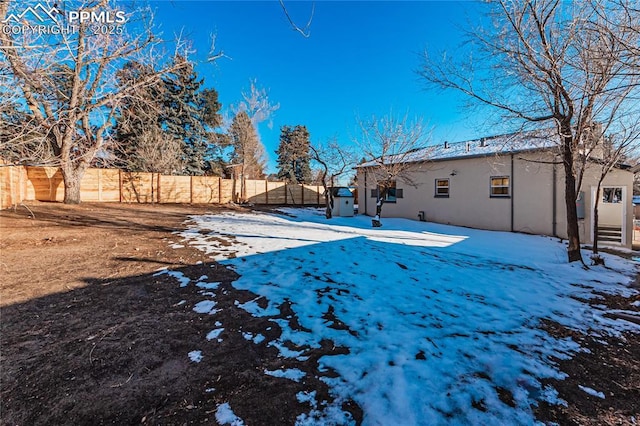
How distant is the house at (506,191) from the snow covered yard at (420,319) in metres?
3.84

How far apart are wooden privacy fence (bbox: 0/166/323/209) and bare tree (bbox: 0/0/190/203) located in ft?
6.83

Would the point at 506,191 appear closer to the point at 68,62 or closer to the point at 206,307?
the point at 206,307

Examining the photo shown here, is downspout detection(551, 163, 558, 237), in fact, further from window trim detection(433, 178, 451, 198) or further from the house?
window trim detection(433, 178, 451, 198)

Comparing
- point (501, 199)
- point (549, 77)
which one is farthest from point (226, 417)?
point (501, 199)

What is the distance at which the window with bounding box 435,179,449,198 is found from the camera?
41.9ft

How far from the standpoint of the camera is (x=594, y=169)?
947 cm

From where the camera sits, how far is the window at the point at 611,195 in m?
13.0

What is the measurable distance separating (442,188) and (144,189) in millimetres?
16617

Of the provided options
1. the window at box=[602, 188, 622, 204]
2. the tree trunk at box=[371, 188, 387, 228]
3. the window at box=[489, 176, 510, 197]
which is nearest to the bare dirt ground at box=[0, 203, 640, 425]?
the tree trunk at box=[371, 188, 387, 228]

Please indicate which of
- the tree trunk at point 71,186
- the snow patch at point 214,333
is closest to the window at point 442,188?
the snow patch at point 214,333

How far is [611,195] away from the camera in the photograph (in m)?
13.2

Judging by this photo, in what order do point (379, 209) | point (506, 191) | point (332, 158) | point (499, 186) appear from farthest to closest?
point (332, 158)
point (379, 209)
point (499, 186)
point (506, 191)

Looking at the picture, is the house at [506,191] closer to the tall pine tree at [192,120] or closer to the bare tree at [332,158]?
the bare tree at [332,158]

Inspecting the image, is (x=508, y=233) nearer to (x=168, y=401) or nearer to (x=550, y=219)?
(x=550, y=219)
